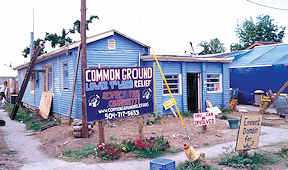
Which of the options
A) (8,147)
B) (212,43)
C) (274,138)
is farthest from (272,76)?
(212,43)

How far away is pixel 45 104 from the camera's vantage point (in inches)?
667

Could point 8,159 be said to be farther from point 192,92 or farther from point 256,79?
point 256,79

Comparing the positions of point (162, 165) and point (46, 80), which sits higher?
point (46, 80)

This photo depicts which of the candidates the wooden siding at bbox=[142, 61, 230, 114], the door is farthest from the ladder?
the door

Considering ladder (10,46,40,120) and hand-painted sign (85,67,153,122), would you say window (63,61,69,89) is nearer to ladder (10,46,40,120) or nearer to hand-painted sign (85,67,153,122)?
ladder (10,46,40,120)

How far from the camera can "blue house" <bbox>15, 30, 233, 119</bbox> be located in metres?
13.7

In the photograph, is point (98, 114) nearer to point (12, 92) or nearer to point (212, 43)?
point (12, 92)

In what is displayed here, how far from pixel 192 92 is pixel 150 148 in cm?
861

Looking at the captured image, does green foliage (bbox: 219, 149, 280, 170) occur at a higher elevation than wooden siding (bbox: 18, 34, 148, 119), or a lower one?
lower

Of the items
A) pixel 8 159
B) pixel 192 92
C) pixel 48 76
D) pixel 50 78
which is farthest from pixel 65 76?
pixel 192 92

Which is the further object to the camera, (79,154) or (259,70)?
(259,70)

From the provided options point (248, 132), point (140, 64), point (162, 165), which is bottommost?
point (162, 165)

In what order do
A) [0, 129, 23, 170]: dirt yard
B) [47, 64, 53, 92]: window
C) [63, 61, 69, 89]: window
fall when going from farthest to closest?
1. [47, 64, 53, 92]: window
2. [63, 61, 69, 89]: window
3. [0, 129, 23, 170]: dirt yard

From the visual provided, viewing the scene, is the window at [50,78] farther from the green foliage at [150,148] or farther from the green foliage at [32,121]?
the green foliage at [150,148]
